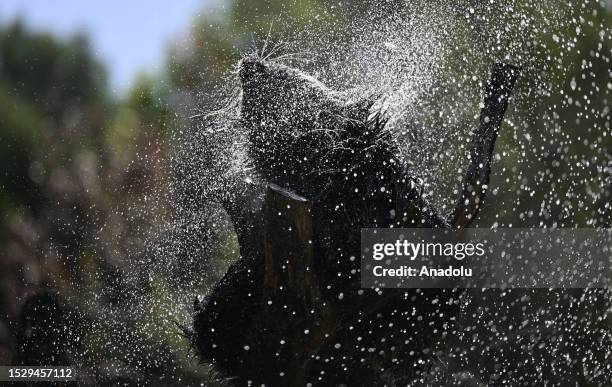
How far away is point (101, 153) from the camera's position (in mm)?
2088

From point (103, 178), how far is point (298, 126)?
0.96 meters

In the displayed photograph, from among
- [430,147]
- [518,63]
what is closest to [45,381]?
[430,147]

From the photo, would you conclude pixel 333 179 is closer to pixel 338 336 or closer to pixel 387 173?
pixel 387 173

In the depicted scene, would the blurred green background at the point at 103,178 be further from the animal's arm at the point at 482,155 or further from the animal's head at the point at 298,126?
the animal's head at the point at 298,126

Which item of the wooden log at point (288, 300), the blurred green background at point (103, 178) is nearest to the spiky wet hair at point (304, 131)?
the wooden log at point (288, 300)

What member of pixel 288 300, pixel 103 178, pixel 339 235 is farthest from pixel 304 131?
pixel 103 178

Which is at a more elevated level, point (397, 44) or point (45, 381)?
point (397, 44)

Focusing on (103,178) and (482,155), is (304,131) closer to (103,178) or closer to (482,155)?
(482,155)

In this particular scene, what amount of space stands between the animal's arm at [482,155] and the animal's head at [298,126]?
0.70 feet

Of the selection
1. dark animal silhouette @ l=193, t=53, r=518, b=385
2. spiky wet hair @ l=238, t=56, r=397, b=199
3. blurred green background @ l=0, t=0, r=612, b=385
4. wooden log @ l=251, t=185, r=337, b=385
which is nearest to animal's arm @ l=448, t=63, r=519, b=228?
dark animal silhouette @ l=193, t=53, r=518, b=385

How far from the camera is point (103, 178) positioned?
6.82 feet

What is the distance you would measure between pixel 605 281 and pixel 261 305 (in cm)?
146

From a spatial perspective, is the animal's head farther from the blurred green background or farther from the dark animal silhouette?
the blurred green background

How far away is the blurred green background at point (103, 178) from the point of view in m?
1.99
